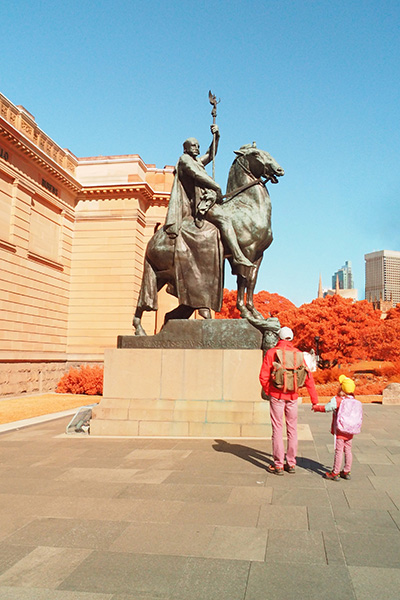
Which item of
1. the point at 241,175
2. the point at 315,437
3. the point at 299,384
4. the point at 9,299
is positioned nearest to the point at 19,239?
the point at 9,299

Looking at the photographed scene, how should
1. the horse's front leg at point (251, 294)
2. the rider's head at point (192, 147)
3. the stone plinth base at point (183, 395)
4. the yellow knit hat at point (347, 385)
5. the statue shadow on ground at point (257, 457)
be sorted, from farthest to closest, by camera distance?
the rider's head at point (192, 147) < the horse's front leg at point (251, 294) < the stone plinth base at point (183, 395) < the statue shadow on ground at point (257, 457) < the yellow knit hat at point (347, 385)

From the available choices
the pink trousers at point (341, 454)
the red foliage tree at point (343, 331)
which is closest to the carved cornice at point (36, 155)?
the pink trousers at point (341, 454)

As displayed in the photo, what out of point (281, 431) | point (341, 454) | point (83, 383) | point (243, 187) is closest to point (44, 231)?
point (83, 383)

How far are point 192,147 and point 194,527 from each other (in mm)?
7954

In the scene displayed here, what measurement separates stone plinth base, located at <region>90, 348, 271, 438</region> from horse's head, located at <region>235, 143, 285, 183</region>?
3983 mm

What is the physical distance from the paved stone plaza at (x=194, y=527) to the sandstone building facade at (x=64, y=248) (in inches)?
730

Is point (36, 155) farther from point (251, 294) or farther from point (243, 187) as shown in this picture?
point (251, 294)

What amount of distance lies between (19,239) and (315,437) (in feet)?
65.2

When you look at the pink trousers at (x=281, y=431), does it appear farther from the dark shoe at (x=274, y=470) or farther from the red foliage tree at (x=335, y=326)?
the red foliage tree at (x=335, y=326)

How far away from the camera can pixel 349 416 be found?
6.07 metres

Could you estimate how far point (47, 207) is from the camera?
27859 millimetres

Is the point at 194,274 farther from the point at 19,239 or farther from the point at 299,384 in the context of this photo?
the point at 19,239

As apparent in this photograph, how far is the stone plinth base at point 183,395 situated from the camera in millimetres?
8898

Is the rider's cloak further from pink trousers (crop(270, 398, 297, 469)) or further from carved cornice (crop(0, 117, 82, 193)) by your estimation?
carved cornice (crop(0, 117, 82, 193))
